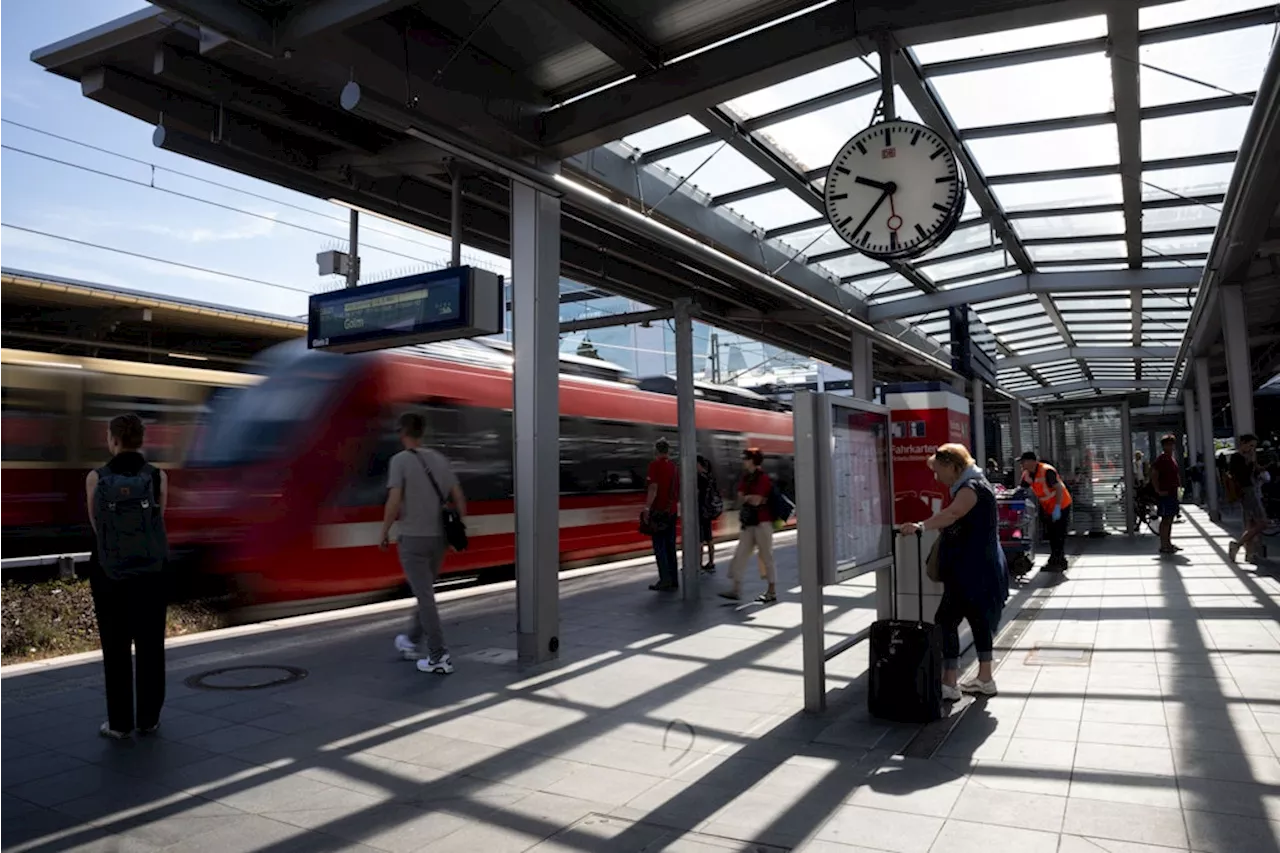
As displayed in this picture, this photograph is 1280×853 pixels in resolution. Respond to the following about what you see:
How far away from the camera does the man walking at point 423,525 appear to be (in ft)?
20.8

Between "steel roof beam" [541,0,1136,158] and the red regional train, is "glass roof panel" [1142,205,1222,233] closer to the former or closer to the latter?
"steel roof beam" [541,0,1136,158]

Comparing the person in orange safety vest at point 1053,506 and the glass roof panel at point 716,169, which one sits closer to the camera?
the glass roof panel at point 716,169

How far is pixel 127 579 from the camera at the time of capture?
15.9ft

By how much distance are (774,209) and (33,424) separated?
9.86 metres

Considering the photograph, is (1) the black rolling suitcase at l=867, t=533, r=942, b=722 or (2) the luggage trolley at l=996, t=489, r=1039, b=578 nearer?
(1) the black rolling suitcase at l=867, t=533, r=942, b=722

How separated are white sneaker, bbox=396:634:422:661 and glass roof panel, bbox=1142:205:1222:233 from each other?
9.05m

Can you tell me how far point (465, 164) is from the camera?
7.11 meters

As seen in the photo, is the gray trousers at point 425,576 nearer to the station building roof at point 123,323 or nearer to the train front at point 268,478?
the train front at point 268,478

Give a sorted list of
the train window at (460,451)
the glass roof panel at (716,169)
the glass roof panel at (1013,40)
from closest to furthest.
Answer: the glass roof panel at (1013,40) < the glass roof panel at (716,169) < the train window at (460,451)

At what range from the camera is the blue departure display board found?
6539mm

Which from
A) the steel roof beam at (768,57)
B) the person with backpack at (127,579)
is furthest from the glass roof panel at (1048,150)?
the person with backpack at (127,579)

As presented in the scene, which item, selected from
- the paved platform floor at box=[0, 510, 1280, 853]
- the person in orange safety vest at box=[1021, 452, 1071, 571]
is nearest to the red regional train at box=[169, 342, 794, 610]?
the paved platform floor at box=[0, 510, 1280, 853]

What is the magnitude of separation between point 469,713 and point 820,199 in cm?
624

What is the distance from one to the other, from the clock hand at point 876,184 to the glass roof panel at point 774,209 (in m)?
3.71
